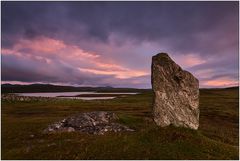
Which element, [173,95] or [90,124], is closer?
[173,95]

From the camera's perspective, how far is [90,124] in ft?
118

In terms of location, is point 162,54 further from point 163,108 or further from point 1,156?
point 1,156

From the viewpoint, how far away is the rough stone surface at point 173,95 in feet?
91.4

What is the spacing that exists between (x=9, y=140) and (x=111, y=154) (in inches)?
569

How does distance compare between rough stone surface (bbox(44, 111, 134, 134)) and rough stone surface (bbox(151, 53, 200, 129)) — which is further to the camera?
rough stone surface (bbox(44, 111, 134, 134))

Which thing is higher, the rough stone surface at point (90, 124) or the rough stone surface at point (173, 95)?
the rough stone surface at point (173, 95)

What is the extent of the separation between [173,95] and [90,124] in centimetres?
1273

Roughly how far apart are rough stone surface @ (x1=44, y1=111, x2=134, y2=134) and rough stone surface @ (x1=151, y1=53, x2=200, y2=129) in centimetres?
795

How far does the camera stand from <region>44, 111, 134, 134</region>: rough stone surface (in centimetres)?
3378

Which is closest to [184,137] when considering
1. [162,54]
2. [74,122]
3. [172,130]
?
[172,130]

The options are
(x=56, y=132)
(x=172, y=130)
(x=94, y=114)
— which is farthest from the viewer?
(x=94, y=114)

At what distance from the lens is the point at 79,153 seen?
69.0 feet

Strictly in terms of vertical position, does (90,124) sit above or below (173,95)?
below

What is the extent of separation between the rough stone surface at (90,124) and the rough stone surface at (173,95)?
795cm
